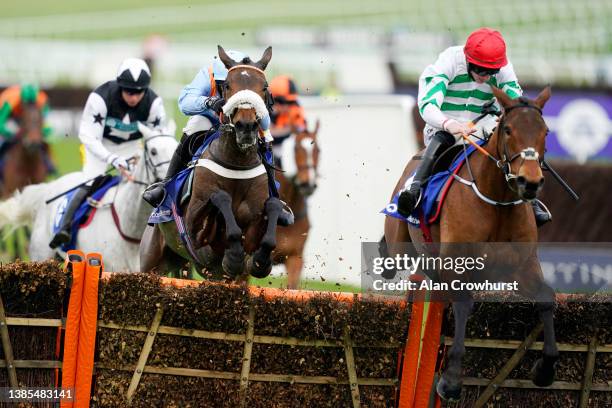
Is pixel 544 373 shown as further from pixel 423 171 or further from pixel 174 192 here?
pixel 174 192

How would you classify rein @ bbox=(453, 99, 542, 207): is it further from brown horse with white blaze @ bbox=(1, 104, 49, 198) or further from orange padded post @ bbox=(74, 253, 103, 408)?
brown horse with white blaze @ bbox=(1, 104, 49, 198)

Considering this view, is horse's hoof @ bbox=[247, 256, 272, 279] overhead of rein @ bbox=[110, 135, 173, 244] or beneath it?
beneath

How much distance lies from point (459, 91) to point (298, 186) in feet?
14.5

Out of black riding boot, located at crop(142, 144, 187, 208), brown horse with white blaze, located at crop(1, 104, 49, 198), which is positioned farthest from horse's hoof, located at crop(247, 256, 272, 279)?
brown horse with white blaze, located at crop(1, 104, 49, 198)

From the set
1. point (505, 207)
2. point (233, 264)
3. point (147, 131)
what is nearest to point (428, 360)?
point (505, 207)

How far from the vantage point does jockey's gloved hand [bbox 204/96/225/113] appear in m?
7.18

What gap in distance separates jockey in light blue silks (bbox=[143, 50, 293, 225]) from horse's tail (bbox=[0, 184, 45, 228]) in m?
3.40

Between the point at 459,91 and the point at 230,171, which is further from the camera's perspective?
the point at 459,91

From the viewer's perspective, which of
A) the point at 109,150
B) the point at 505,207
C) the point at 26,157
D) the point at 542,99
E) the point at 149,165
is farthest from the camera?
the point at 26,157

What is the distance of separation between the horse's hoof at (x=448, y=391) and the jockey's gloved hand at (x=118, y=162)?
435cm

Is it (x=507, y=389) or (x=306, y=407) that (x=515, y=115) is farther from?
(x=306, y=407)

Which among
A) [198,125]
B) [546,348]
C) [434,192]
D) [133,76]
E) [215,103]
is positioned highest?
[133,76]

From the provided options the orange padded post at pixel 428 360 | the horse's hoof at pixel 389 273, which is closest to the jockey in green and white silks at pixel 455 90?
the horse's hoof at pixel 389 273

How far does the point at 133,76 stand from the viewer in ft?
32.1
